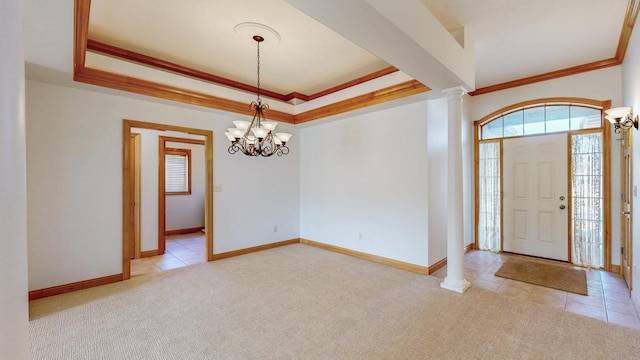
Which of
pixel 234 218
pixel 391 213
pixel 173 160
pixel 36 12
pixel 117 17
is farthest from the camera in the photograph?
pixel 173 160

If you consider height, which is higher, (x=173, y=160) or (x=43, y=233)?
(x=173, y=160)

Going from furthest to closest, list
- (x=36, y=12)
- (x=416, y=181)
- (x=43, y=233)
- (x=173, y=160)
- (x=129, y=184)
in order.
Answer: (x=173, y=160), (x=416, y=181), (x=129, y=184), (x=43, y=233), (x=36, y=12)

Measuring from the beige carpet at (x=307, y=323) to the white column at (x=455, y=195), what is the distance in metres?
0.23

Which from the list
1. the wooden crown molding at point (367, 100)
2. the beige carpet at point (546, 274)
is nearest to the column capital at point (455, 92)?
the wooden crown molding at point (367, 100)

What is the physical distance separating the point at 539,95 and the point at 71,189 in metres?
6.63

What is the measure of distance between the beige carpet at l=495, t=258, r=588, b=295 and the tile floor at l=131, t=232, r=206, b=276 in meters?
4.62

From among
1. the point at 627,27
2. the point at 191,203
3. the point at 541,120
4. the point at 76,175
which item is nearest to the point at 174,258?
the point at 76,175

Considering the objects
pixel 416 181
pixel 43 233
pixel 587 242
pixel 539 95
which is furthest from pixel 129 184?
pixel 587 242

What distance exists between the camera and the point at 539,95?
4.38 metres

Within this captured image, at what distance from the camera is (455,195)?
10.9ft

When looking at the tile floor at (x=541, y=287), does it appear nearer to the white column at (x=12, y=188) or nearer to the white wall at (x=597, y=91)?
the white wall at (x=597, y=91)

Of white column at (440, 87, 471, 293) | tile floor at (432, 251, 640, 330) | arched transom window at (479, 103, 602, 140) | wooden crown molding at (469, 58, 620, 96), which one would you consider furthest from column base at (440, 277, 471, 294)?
wooden crown molding at (469, 58, 620, 96)

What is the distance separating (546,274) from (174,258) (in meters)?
5.62

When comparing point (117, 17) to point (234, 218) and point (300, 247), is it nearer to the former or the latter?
point (234, 218)
